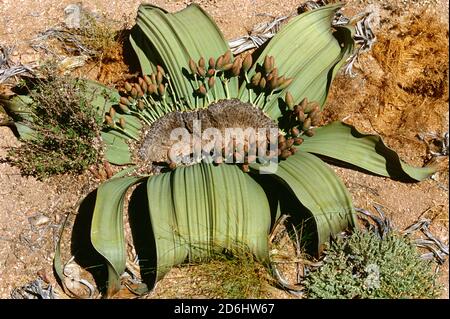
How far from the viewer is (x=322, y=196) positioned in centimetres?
284

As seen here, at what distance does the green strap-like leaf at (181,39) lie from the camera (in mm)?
3086

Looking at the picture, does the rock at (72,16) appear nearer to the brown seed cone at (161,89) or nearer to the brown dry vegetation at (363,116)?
the brown dry vegetation at (363,116)

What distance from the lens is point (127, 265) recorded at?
293 cm

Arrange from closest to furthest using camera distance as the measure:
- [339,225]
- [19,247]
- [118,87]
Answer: [339,225] → [19,247] → [118,87]

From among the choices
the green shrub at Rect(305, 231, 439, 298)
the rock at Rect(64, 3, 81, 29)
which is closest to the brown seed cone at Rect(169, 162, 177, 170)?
the green shrub at Rect(305, 231, 439, 298)

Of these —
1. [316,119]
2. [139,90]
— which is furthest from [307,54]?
[139,90]

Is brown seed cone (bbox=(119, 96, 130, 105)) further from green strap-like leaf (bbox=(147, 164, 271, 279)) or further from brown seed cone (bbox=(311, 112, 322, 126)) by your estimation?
brown seed cone (bbox=(311, 112, 322, 126))

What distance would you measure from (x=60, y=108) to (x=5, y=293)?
918 millimetres

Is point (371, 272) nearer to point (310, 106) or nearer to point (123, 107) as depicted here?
point (310, 106)

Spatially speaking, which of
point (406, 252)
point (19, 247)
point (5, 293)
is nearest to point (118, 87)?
point (19, 247)

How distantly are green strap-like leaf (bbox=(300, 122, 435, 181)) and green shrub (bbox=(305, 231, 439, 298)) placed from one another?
1.05 ft

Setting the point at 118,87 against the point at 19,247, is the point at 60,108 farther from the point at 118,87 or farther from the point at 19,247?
the point at 19,247

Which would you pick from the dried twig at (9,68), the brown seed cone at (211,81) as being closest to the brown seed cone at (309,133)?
the brown seed cone at (211,81)

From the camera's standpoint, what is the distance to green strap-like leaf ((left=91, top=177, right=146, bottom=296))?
2.79m
